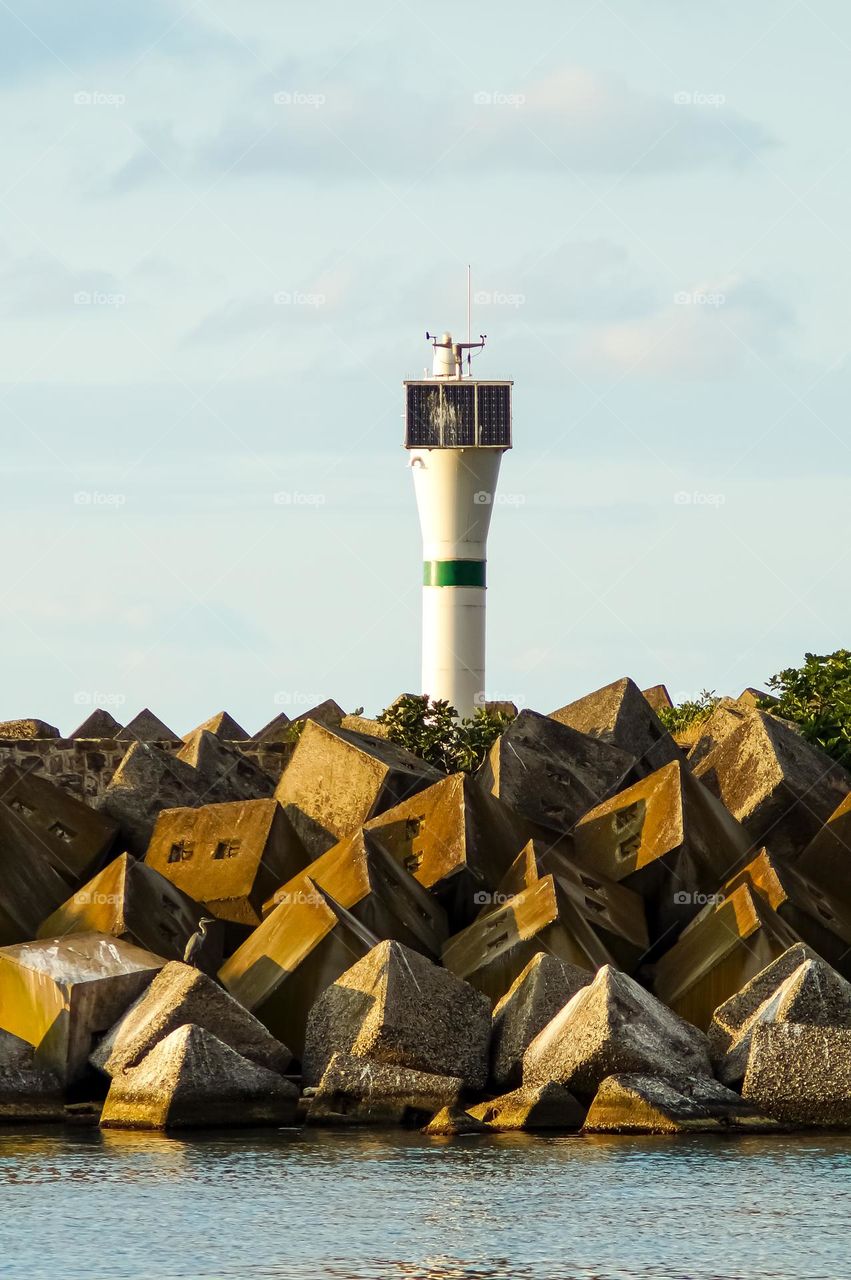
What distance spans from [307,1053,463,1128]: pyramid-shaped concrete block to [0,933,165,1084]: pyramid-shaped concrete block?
8.75ft

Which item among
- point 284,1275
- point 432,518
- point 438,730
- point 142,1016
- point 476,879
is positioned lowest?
point 284,1275

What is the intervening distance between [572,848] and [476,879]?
2.37m

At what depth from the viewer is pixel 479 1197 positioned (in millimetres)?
21641

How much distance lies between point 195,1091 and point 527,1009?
4.09m

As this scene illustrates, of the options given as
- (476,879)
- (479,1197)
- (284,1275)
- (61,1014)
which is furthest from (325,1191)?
(476,879)

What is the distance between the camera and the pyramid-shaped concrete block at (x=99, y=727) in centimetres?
4744

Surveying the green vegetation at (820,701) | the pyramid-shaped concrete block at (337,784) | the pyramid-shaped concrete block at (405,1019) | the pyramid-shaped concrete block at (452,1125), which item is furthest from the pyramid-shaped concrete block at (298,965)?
the green vegetation at (820,701)

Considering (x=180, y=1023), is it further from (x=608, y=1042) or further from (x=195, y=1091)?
(x=608, y=1042)

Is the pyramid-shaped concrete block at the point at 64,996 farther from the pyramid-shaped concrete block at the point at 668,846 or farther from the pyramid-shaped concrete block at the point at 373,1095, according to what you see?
the pyramid-shaped concrete block at the point at 668,846

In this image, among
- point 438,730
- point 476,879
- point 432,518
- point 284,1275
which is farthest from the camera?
point 432,518

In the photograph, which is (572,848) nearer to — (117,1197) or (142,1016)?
(142,1016)

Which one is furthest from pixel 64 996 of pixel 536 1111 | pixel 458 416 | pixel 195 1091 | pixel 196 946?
pixel 458 416

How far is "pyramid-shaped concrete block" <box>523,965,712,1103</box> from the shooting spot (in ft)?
80.9

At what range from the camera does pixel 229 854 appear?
31.6 meters
